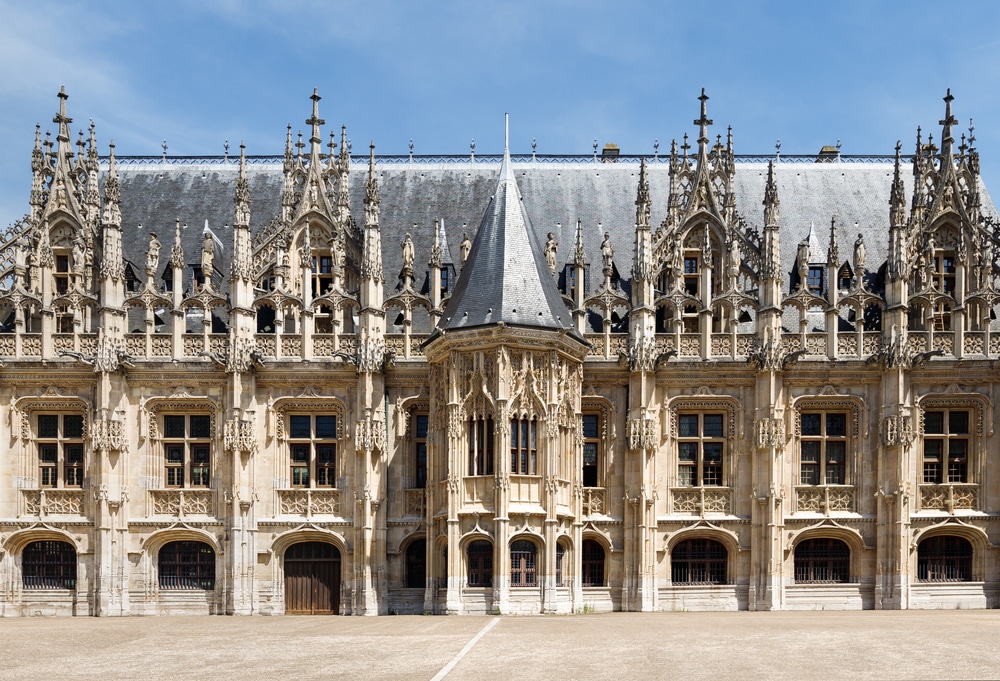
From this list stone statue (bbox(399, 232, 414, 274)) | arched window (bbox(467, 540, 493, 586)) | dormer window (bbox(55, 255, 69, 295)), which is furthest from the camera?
dormer window (bbox(55, 255, 69, 295))

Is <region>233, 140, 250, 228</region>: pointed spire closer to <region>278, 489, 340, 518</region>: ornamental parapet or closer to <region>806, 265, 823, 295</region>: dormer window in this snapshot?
<region>278, 489, 340, 518</region>: ornamental parapet

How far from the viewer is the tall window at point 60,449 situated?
37875 millimetres

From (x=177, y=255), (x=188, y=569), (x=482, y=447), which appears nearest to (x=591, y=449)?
(x=482, y=447)

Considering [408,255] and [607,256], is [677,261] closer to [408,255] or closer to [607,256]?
[607,256]

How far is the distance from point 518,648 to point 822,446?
708 inches

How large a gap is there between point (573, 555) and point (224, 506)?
38.0ft

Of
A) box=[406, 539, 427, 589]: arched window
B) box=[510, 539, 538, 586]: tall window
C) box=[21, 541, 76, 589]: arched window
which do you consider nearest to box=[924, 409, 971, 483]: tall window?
box=[510, 539, 538, 586]: tall window

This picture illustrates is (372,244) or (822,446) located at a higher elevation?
(372,244)

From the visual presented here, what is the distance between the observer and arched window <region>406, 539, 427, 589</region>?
37312 mm

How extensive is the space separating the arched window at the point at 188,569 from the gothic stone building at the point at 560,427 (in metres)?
0.07

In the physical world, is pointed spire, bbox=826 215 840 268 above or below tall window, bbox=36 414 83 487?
above

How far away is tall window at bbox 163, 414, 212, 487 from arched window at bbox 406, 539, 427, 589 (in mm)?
7234

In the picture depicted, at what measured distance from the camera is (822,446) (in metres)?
37.7

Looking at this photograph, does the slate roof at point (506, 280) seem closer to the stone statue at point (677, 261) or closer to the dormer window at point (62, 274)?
the stone statue at point (677, 261)
